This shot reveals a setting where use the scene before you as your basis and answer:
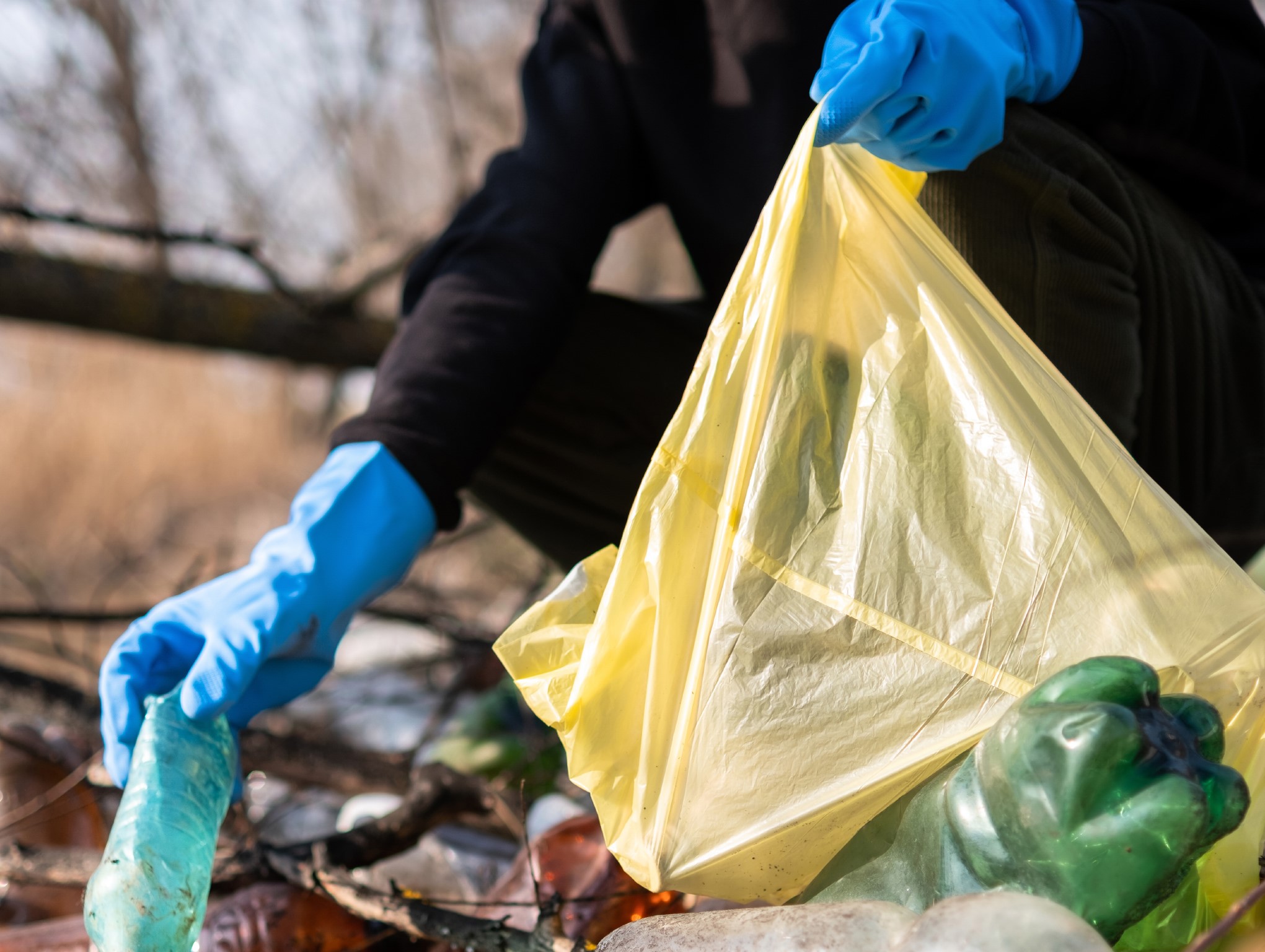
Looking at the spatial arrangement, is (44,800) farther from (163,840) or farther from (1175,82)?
(1175,82)

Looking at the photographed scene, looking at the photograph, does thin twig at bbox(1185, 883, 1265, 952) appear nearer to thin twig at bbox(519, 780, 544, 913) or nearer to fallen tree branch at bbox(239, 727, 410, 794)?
thin twig at bbox(519, 780, 544, 913)

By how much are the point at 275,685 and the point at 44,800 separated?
0.37 metres

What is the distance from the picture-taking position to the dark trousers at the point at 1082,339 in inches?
33.7

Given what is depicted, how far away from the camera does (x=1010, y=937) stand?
1.36 ft

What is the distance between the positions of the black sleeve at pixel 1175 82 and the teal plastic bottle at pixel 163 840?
3.12 feet

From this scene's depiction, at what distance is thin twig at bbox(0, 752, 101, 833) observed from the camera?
3.12 feet

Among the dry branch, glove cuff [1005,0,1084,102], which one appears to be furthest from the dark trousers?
the dry branch

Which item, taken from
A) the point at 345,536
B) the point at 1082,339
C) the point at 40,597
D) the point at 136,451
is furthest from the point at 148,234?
the point at 136,451

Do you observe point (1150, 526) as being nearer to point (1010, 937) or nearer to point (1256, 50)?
point (1010, 937)

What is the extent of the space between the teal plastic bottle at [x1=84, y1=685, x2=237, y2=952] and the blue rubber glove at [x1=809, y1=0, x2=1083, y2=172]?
679 mm

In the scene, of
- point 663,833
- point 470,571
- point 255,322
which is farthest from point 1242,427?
point 470,571

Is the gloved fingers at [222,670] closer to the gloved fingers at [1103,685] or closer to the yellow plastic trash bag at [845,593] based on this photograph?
the yellow plastic trash bag at [845,593]

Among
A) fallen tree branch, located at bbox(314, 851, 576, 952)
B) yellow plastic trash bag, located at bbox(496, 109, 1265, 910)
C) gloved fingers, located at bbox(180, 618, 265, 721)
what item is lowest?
fallen tree branch, located at bbox(314, 851, 576, 952)

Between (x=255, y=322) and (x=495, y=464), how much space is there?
0.74 m
